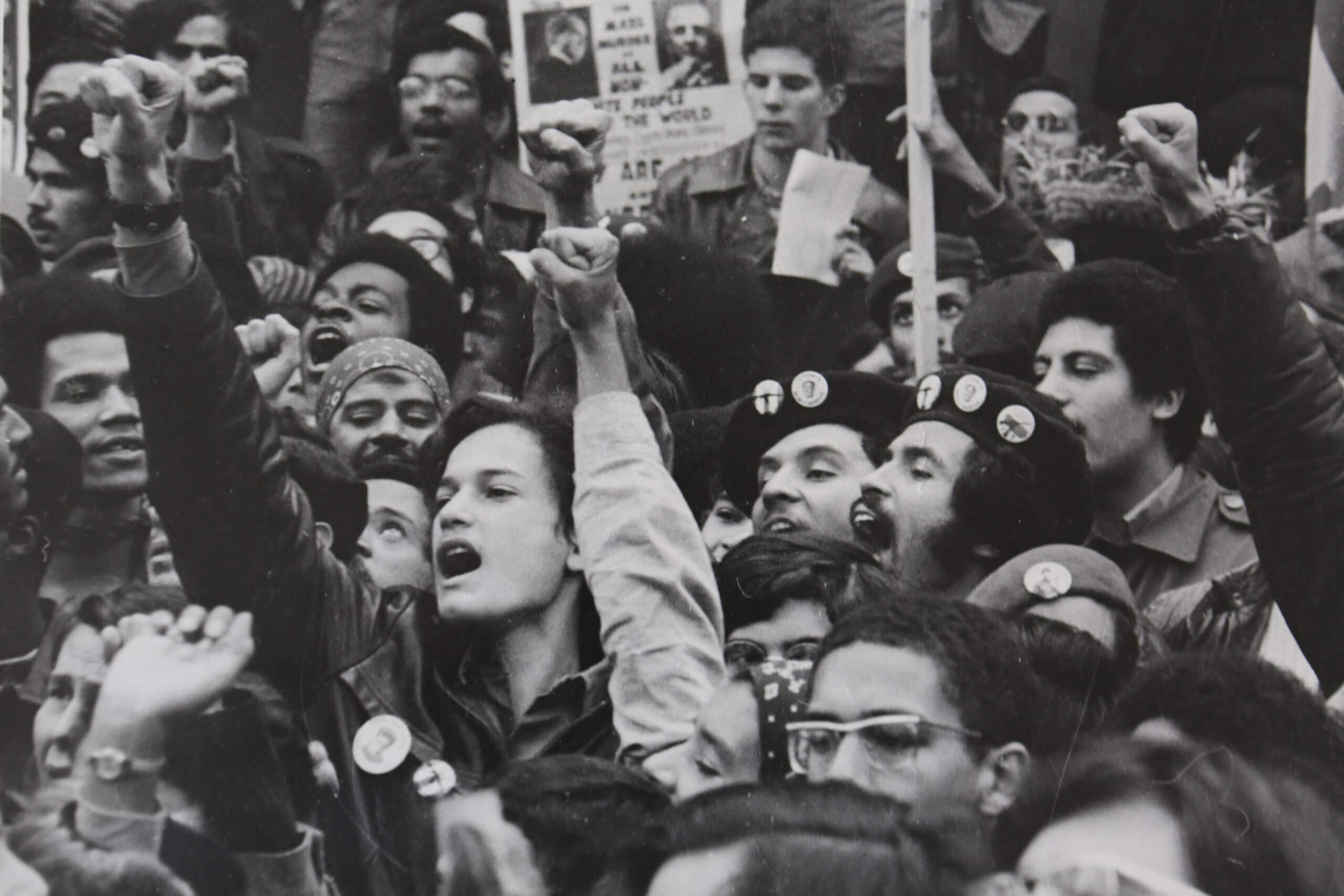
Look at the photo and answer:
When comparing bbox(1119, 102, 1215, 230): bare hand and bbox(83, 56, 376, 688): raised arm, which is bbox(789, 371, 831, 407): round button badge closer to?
bbox(1119, 102, 1215, 230): bare hand

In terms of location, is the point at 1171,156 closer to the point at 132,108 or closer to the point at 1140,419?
the point at 1140,419

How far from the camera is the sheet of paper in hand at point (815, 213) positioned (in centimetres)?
559

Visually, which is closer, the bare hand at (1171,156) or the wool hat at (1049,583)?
the wool hat at (1049,583)

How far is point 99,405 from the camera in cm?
562

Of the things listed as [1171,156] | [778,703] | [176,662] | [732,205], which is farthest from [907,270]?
[176,662]

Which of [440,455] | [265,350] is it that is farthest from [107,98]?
[440,455]

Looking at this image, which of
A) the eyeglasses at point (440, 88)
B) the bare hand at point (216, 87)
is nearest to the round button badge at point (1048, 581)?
the eyeglasses at point (440, 88)

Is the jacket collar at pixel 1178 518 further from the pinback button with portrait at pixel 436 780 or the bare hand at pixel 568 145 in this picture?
the pinback button with portrait at pixel 436 780

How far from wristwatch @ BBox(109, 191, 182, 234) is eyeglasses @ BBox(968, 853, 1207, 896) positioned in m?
2.90

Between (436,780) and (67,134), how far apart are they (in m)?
2.26

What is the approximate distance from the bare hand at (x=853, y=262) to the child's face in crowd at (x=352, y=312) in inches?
49.4

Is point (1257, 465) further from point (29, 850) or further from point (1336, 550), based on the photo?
point (29, 850)

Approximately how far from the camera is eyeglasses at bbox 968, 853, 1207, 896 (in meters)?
4.89

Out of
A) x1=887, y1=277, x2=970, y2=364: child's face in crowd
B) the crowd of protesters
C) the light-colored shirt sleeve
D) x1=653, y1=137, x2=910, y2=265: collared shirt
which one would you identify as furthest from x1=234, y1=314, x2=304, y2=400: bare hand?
x1=887, y1=277, x2=970, y2=364: child's face in crowd
